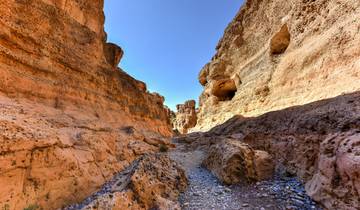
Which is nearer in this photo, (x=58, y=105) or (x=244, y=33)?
(x=58, y=105)

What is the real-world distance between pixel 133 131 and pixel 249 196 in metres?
7.12

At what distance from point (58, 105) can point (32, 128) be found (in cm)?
262

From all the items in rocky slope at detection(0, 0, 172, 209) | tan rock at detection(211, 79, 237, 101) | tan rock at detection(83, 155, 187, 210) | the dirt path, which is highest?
tan rock at detection(211, 79, 237, 101)

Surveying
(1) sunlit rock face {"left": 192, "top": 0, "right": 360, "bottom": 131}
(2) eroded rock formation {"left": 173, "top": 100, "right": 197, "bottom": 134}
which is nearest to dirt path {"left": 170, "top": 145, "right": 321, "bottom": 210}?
(1) sunlit rock face {"left": 192, "top": 0, "right": 360, "bottom": 131}

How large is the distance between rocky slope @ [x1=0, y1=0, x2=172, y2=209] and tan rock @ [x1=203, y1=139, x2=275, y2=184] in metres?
4.08

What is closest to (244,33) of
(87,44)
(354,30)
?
(354,30)

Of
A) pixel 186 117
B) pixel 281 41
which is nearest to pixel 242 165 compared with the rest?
pixel 281 41

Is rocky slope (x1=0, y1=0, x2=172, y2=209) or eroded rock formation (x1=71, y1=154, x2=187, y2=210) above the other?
rocky slope (x1=0, y1=0, x2=172, y2=209)

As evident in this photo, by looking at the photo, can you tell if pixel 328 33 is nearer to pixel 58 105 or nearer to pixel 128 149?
pixel 128 149

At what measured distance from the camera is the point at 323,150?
423cm

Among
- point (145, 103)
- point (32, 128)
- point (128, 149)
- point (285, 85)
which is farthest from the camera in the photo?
point (145, 103)

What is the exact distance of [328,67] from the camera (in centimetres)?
972

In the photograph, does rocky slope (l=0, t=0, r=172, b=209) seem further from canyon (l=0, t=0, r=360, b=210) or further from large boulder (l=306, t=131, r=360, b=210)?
large boulder (l=306, t=131, r=360, b=210)

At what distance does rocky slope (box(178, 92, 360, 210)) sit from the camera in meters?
3.33
